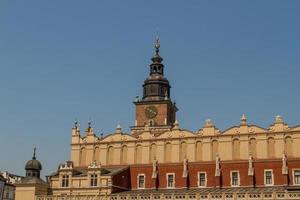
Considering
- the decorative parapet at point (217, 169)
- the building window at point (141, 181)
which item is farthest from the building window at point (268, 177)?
the building window at point (141, 181)

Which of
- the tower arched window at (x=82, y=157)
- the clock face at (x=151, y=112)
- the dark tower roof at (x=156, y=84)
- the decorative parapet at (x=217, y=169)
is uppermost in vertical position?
the dark tower roof at (x=156, y=84)

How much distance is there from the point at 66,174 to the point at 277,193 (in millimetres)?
30453

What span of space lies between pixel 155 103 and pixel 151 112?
192cm

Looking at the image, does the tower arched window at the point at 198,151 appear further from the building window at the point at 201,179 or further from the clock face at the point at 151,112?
the clock face at the point at 151,112

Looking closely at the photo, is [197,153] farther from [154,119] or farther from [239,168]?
[154,119]

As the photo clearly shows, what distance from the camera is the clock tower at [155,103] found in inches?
3671

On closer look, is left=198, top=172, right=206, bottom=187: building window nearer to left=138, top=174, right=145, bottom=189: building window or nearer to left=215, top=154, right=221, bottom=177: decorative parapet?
left=215, top=154, right=221, bottom=177: decorative parapet

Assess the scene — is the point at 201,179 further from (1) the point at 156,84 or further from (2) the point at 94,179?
(1) the point at 156,84

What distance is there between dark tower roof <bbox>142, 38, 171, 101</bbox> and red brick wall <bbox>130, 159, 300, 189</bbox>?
24.5 m

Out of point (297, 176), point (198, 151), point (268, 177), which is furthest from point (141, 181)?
point (297, 176)

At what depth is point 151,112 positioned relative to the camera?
308 feet

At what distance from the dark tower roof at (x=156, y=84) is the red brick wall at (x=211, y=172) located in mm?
24451

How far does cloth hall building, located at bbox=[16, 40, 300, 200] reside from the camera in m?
65.6

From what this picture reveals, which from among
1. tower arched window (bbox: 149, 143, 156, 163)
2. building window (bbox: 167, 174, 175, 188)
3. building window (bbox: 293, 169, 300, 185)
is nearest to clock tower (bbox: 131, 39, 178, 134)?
tower arched window (bbox: 149, 143, 156, 163)
